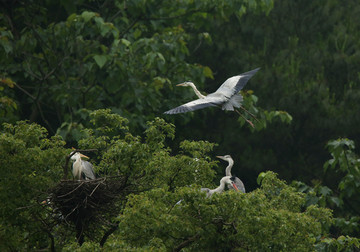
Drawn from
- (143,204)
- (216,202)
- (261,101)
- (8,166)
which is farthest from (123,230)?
(261,101)

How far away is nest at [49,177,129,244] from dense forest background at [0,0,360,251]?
10 cm

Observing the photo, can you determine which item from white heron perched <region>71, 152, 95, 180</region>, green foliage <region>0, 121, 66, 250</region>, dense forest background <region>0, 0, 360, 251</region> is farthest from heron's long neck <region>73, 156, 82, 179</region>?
green foliage <region>0, 121, 66, 250</region>

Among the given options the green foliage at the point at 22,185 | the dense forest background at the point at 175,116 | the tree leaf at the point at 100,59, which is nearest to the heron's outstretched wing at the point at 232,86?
the dense forest background at the point at 175,116

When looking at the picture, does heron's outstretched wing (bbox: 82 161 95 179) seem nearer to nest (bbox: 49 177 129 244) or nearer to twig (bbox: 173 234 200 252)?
nest (bbox: 49 177 129 244)

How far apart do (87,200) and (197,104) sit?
2.29 meters

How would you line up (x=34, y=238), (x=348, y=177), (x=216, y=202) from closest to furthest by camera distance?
(x=216, y=202)
(x=34, y=238)
(x=348, y=177)

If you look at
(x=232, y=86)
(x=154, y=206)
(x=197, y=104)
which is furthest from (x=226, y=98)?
(x=154, y=206)

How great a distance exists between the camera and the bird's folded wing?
921 centimetres

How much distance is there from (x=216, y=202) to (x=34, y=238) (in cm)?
220

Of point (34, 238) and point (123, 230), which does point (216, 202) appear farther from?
point (34, 238)

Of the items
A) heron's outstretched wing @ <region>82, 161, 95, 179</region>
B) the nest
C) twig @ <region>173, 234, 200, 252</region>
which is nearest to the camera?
twig @ <region>173, 234, 200, 252</region>

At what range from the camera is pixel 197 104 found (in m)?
9.59

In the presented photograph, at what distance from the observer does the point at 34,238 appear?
7.88 meters

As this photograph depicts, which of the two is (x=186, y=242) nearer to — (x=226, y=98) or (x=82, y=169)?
(x=82, y=169)
